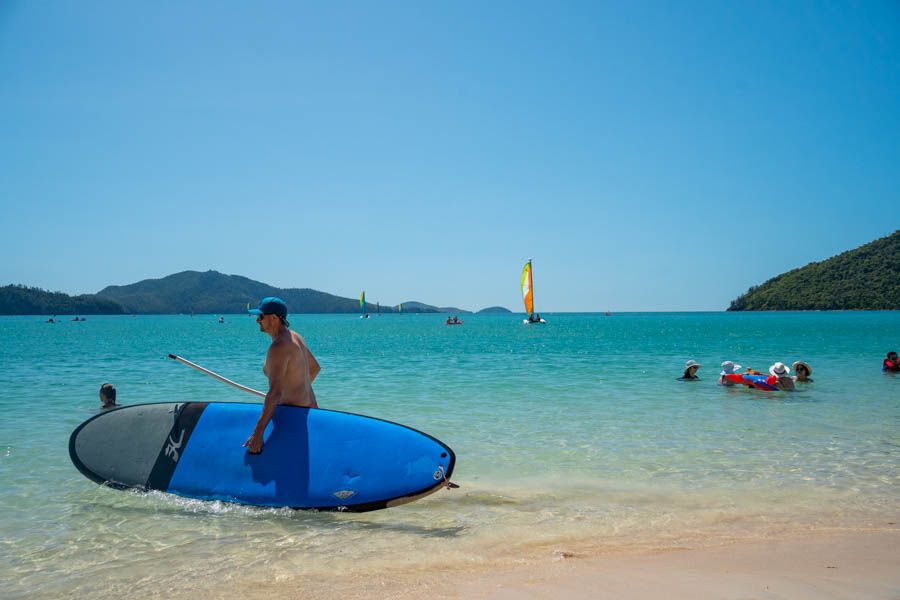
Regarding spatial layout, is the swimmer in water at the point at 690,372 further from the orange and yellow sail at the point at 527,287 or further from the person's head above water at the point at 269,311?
the orange and yellow sail at the point at 527,287

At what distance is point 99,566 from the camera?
406cm

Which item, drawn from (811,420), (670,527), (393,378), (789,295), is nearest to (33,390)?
(393,378)

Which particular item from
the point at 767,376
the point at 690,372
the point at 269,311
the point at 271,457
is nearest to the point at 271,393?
the point at 271,457

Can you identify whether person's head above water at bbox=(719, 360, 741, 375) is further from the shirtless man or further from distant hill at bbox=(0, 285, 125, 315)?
distant hill at bbox=(0, 285, 125, 315)

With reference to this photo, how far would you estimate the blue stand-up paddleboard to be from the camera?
484 centimetres

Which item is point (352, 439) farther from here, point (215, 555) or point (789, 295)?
point (789, 295)

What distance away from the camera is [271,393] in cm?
504

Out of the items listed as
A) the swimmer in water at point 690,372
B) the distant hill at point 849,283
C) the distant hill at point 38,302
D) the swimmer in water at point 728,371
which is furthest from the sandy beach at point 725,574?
the distant hill at point 38,302

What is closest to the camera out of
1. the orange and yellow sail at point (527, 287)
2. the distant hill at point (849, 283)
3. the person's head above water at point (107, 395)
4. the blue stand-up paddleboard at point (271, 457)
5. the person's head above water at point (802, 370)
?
the blue stand-up paddleboard at point (271, 457)

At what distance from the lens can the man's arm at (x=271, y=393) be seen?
16.5 ft

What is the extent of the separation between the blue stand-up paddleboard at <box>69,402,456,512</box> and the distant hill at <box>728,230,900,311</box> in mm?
136907

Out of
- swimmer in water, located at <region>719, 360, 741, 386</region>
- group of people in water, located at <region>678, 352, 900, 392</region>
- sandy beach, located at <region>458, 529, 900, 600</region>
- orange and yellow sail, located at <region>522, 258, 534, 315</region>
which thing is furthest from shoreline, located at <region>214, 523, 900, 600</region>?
orange and yellow sail, located at <region>522, 258, 534, 315</region>

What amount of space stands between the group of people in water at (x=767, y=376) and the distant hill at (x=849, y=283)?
124m

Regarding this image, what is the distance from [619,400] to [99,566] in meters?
9.70
